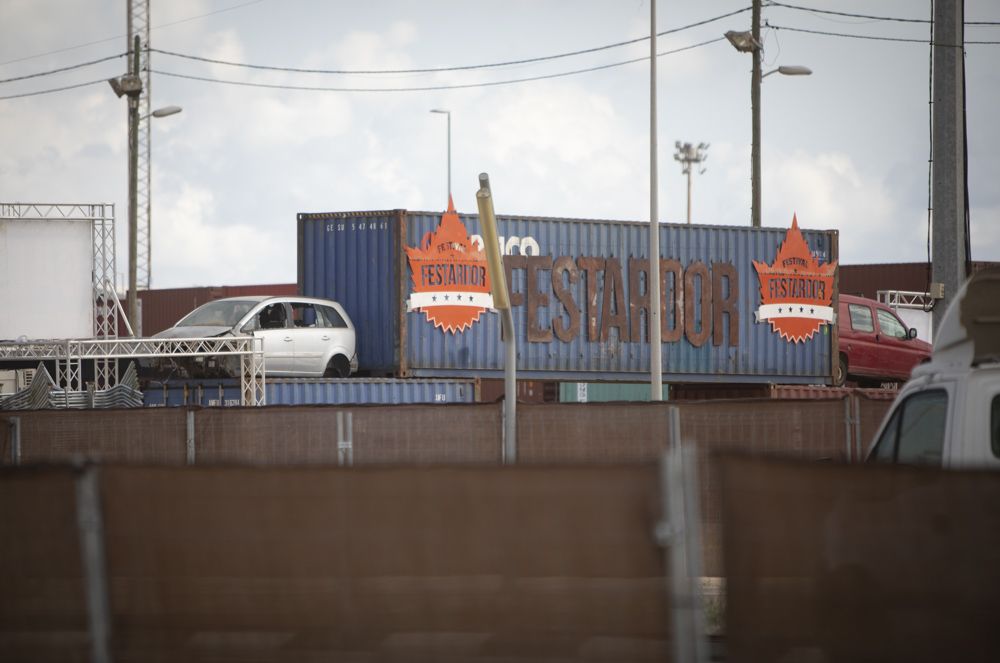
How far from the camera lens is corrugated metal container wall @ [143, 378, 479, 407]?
68.0 ft

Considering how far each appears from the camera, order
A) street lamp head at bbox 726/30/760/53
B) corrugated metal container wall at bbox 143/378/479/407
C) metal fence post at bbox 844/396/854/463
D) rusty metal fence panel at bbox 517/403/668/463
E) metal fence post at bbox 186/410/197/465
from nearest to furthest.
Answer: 1. rusty metal fence panel at bbox 517/403/668/463
2. metal fence post at bbox 844/396/854/463
3. metal fence post at bbox 186/410/197/465
4. corrugated metal container wall at bbox 143/378/479/407
5. street lamp head at bbox 726/30/760/53

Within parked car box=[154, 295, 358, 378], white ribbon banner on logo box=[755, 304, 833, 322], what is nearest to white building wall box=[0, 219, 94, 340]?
parked car box=[154, 295, 358, 378]

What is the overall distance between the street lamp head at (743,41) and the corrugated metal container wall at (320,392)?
1277 cm

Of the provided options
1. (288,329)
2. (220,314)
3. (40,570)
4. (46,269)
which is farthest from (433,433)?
(46,269)

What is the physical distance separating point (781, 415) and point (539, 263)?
1299 cm

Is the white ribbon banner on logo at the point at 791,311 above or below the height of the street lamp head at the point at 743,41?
below

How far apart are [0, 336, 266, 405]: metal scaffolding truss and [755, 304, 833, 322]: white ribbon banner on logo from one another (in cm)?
1172

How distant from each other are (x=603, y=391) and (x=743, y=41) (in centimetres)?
1070

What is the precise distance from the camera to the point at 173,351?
70.4ft

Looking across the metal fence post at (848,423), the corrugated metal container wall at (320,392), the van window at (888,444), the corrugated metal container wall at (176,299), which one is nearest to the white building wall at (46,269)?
the corrugated metal container wall at (320,392)

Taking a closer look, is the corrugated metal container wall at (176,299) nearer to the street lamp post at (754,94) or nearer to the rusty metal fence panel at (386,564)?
the street lamp post at (754,94)

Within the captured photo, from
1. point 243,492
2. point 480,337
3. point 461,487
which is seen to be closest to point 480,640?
point 461,487

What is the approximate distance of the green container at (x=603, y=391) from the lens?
26125 millimetres

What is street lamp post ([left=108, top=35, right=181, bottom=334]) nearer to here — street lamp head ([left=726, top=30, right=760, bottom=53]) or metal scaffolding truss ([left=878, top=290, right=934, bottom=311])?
street lamp head ([left=726, top=30, right=760, bottom=53])
